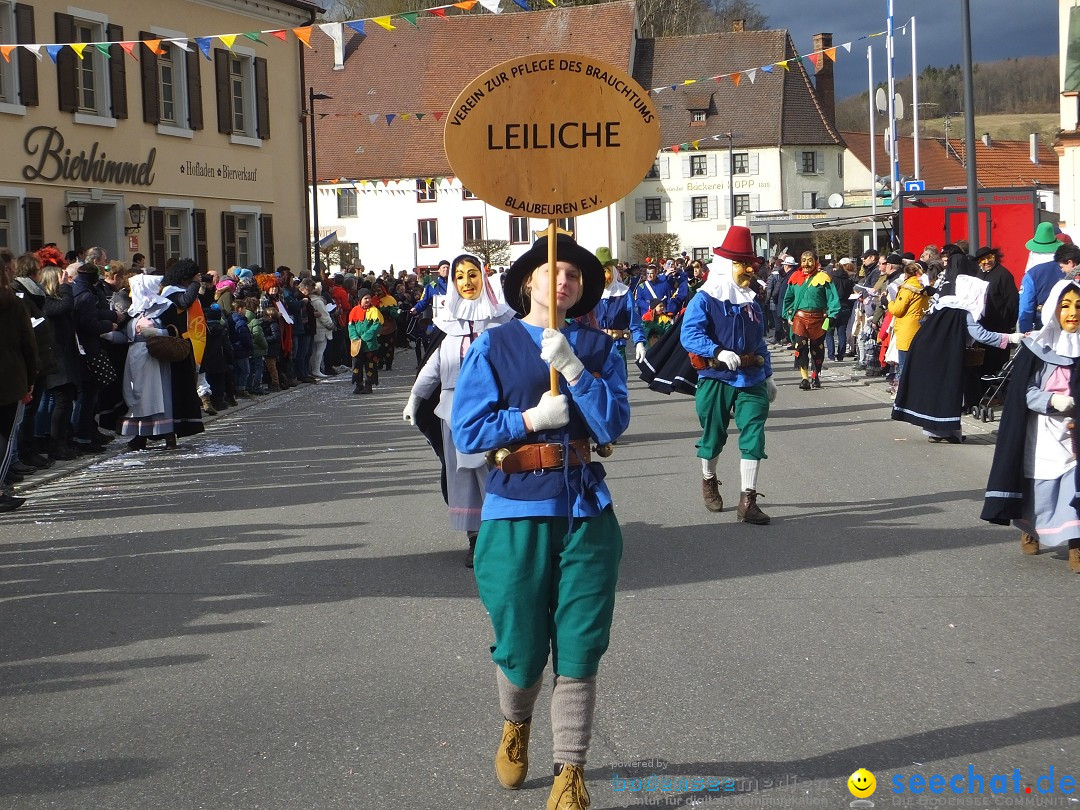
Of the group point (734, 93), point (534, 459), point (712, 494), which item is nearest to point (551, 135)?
point (534, 459)

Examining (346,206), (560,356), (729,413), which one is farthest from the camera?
(346,206)

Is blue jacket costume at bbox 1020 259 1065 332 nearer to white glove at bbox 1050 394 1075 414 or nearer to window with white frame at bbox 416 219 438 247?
white glove at bbox 1050 394 1075 414

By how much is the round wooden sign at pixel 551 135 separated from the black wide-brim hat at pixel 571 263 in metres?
0.17

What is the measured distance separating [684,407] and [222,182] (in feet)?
49.0

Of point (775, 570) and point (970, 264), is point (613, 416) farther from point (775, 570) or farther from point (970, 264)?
point (970, 264)

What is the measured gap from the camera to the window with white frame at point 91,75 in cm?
2529

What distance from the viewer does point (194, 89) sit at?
2855 centimetres

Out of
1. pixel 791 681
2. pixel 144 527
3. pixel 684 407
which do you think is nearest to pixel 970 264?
pixel 684 407

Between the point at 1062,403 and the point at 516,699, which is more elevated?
the point at 1062,403

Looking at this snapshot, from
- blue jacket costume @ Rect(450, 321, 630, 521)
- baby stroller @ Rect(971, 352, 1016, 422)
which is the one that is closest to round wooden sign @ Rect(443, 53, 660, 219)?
blue jacket costume @ Rect(450, 321, 630, 521)

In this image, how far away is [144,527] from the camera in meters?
9.77

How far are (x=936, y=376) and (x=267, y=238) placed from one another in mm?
21238

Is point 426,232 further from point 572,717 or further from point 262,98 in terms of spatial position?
point 572,717

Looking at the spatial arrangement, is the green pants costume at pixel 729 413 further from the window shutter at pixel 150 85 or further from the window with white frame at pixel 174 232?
the window with white frame at pixel 174 232
